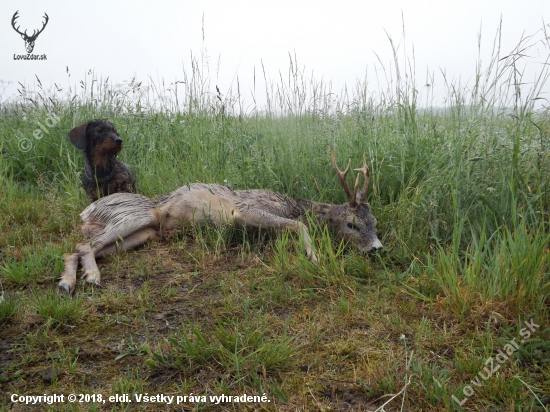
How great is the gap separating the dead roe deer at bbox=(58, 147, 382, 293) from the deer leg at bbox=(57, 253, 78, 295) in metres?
0.08

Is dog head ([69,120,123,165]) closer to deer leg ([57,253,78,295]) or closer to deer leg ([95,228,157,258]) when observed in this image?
deer leg ([95,228,157,258])

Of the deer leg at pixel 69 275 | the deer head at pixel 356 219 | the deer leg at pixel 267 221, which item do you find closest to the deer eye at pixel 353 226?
the deer head at pixel 356 219

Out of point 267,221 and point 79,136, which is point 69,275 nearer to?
point 267,221

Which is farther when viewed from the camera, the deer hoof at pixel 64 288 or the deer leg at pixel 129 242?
the deer leg at pixel 129 242

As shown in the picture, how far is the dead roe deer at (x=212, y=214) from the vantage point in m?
4.52

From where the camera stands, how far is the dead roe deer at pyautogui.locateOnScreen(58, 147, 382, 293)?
4.52 meters

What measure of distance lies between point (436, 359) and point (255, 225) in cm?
230

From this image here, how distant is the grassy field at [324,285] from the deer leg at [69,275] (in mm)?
85

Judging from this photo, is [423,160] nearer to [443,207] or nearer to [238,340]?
[443,207]

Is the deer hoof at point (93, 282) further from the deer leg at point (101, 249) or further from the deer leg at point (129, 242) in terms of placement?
the deer leg at point (129, 242)

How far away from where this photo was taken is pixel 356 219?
14.9 feet

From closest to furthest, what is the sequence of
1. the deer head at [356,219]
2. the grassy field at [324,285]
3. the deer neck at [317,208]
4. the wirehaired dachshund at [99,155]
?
the grassy field at [324,285]
the deer head at [356,219]
the deer neck at [317,208]
the wirehaired dachshund at [99,155]

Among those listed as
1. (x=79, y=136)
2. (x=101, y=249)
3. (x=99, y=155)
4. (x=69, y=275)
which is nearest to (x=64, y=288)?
(x=69, y=275)

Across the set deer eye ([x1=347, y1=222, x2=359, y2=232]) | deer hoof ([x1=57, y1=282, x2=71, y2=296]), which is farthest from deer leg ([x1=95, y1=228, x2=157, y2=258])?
deer eye ([x1=347, y1=222, x2=359, y2=232])
